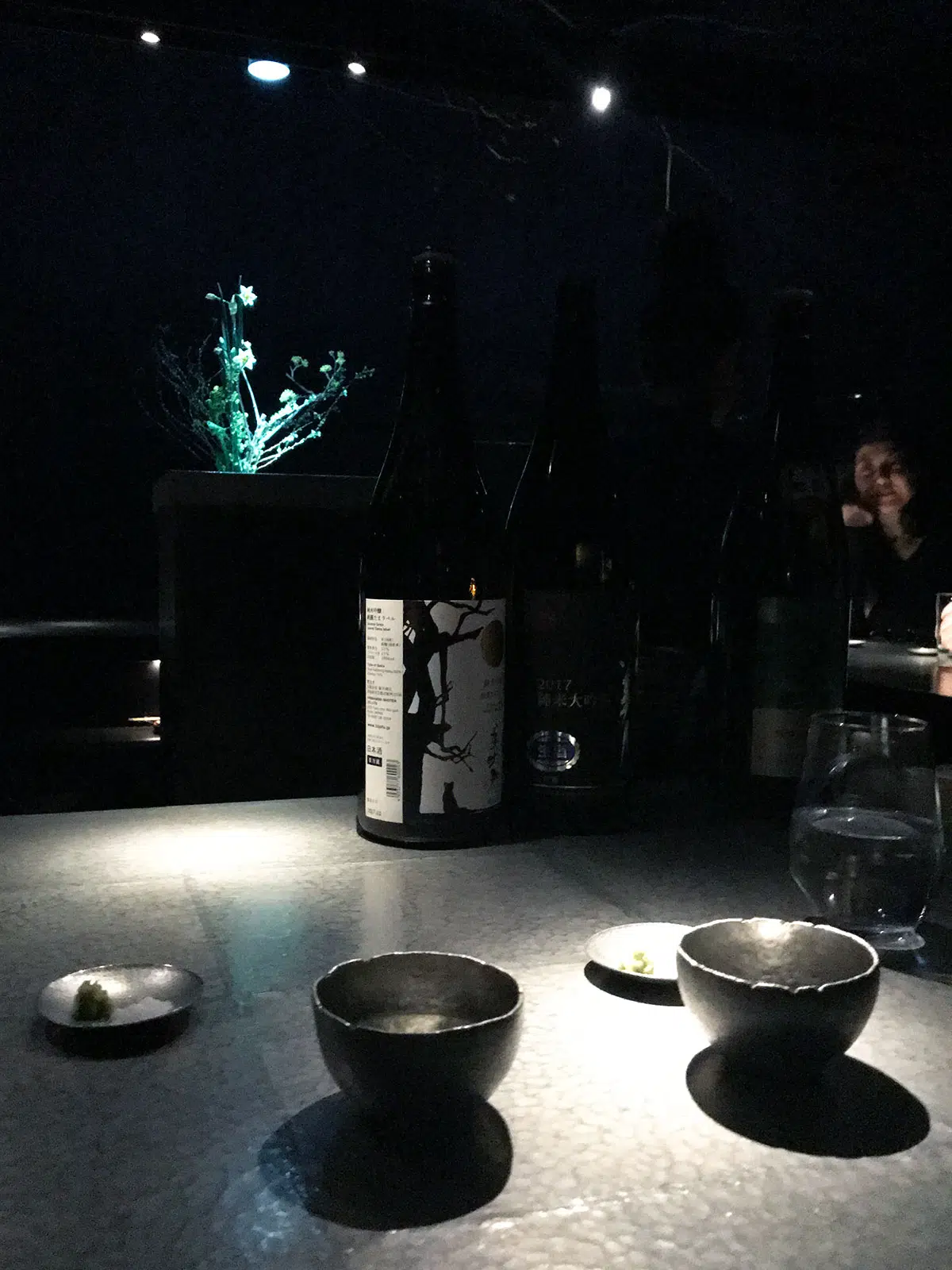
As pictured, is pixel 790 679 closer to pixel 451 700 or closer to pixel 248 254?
pixel 451 700

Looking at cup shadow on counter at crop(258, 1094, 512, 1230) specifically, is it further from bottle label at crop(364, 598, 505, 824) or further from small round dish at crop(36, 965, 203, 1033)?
bottle label at crop(364, 598, 505, 824)

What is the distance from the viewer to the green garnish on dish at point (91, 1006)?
39 cm

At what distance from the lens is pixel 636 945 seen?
1.58 feet

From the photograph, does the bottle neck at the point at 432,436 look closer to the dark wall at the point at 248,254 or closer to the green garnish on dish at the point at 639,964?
the green garnish on dish at the point at 639,964

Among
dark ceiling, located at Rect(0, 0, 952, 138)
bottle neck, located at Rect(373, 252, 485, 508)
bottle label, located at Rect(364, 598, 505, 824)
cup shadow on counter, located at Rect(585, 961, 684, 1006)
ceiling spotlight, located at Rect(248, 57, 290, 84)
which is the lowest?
cup shadow on counter, located at Rect(585, 961, 684, 1006)

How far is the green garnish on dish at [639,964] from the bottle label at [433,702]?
8.3 inches

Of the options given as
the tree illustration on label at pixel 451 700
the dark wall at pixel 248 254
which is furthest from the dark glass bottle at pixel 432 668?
the dark wall at pixel 248 254

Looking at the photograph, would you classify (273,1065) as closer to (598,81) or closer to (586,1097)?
(586,1097)

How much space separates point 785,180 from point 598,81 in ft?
2.77

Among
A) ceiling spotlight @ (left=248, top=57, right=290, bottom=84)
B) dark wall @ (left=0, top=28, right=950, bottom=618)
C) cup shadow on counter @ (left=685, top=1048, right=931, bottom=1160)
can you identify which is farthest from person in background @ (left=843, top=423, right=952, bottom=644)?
cup shadow on counter @ (left=685, top=1048, right=931, bottom=1160)

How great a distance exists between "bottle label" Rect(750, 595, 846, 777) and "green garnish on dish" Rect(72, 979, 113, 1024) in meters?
0.47

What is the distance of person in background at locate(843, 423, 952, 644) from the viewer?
2.36 m

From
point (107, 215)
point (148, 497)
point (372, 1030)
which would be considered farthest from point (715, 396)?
point (107, 215)

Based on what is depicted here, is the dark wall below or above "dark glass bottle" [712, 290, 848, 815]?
above
